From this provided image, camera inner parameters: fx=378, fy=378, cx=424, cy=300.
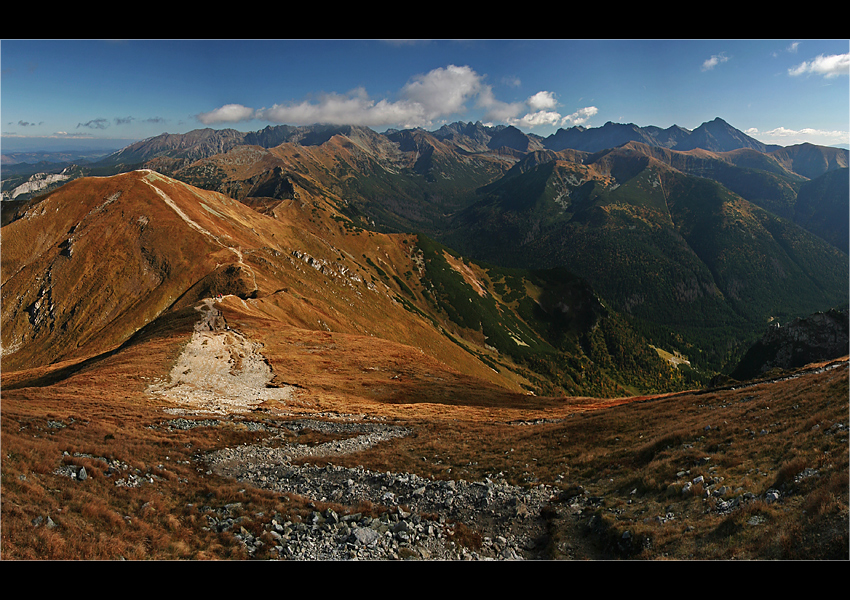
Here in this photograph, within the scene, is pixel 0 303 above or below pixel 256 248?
below

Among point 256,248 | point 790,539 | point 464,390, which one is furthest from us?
point 256,248

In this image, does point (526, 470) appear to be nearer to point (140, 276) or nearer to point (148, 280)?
point (148, 280)

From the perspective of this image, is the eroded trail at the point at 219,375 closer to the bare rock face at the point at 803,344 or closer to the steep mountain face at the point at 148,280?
the steep mountain face at the point at 148,280

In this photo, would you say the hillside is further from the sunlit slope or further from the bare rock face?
the bare rock face

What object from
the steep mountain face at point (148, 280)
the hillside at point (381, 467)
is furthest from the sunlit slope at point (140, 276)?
the hillside at point (381, 467)

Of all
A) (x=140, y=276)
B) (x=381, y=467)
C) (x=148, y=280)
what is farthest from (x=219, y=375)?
(x=140, y=276)

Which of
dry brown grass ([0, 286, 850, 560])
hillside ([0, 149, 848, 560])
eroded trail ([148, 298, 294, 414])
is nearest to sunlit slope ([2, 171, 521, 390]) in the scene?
eroded trail ([148, 298, 294, 414])
